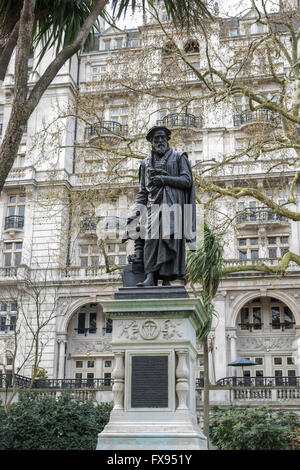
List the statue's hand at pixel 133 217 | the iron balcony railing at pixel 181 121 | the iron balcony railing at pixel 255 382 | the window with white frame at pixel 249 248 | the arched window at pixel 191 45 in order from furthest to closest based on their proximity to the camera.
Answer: the iron balcony railing at pixel 181 121
the window with white frame at pixel 249 248
the iron balcony railing at pixel 255 382
the arched window at pixel 191 45
the statue's hand at pixel 133 217

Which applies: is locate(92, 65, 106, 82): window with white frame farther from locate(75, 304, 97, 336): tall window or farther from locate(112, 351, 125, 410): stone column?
locate(112, 351, 125, 410): stone column

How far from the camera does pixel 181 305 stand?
8180 mm

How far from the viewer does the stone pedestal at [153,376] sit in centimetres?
759

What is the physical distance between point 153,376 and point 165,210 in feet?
7.76

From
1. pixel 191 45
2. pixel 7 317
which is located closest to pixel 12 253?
pixel 7 317

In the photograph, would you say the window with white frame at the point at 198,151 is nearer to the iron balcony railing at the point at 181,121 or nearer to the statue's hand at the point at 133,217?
the iron balcony railing at the point at 181,121

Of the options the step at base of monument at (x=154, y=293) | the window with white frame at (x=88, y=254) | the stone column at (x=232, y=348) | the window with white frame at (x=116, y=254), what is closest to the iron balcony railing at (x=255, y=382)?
the stone column at (x=232, y=348)

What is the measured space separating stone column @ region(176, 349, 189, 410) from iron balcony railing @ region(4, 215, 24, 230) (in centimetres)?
3039

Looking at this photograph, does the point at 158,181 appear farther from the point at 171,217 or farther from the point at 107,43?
the point at 107,43

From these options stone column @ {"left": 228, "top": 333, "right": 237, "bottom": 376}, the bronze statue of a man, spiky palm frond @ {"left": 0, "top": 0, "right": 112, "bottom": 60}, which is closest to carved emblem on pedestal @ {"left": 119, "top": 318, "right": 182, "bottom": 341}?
the bronze statue of a man

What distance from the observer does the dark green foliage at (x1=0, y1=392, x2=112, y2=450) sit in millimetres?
13688

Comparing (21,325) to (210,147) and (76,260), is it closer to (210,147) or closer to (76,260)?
(76,260)
